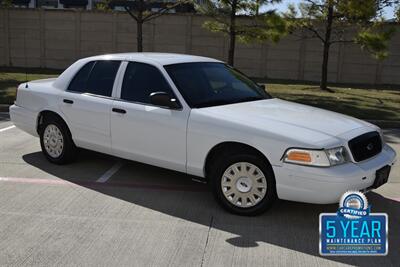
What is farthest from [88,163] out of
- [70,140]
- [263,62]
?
[263,62]

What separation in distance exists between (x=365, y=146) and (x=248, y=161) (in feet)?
3.73

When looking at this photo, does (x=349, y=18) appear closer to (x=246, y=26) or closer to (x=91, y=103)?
(x=246, y=26)

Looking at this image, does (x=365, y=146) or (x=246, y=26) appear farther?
(x=246, y=26)

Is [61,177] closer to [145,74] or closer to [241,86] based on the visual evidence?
[145,74]

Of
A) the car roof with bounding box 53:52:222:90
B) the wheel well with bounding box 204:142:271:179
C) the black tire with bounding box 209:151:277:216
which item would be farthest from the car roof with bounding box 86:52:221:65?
the black tire with bounding box 209:151:277:216

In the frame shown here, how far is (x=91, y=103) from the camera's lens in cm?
605

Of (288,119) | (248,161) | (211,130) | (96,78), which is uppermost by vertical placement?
(96,78)

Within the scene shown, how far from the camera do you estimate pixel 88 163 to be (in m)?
6.79

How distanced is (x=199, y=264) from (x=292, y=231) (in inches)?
43.4

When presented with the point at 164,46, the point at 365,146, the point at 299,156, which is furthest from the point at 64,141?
the point at 164,46

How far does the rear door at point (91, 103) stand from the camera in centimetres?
595

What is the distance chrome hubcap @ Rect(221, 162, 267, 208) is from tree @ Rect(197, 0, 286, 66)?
39.9 feet

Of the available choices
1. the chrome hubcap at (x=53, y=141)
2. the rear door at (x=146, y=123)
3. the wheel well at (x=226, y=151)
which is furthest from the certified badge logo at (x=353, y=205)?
the chrome hubcap at (x=53, y=141)

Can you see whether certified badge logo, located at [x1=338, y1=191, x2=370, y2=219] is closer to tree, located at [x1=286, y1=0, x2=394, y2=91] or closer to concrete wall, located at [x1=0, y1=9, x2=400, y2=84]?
tree, located at [x1=286, y1=0, x2=394, y2=91]
